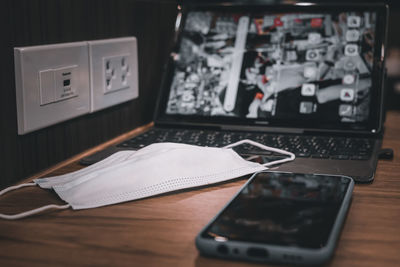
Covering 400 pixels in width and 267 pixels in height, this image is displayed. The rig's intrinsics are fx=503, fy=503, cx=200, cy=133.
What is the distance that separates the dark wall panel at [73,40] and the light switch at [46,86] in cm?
4

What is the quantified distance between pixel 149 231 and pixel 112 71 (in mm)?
480

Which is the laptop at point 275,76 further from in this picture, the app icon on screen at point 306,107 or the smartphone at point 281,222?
the smartphone at point 281,222

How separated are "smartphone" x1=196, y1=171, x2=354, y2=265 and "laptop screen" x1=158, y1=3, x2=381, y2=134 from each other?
1.16 ft

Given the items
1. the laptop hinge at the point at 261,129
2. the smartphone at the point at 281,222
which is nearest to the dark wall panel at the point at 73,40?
the laptop hinge at the point at 261,129

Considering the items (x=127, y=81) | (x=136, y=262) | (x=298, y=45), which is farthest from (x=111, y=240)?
(x=298, y=45)

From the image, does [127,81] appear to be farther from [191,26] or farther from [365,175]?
[365,175]

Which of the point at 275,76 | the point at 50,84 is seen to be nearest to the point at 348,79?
the point at 275,76

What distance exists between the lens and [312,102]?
3.12ft

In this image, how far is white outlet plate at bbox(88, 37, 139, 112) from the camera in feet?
2.81

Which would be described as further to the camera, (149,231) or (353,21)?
(353,21)

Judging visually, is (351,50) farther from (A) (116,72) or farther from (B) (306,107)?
(A) (116,72)

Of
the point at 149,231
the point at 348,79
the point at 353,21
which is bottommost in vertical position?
the point at 149,231

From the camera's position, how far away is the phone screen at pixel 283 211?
0.44 meters

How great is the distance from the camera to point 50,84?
2.40 ft
